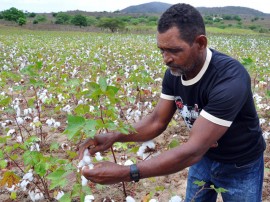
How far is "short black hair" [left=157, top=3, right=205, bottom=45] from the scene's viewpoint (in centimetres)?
177

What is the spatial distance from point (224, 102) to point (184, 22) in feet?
1.49

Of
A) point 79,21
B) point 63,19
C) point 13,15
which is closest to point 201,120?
point 79,21

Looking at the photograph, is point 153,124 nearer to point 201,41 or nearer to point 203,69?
point 203,69

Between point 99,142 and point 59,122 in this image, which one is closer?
point 99,142

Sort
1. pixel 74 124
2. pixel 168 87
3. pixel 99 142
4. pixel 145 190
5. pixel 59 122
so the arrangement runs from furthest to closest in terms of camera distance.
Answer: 1. pixel 59 122
2. pixel 145 190
3. pixel 168 87
4. pixel 99 142
5. pixel 74 124

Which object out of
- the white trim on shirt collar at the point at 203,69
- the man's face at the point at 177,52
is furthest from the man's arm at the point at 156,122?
the man's face at the point at 177,52

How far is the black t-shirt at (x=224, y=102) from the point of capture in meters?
1.73

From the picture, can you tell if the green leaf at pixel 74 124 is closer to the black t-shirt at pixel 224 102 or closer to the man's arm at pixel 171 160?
the man's arm at pixel 171 160

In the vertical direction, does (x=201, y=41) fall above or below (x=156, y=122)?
above

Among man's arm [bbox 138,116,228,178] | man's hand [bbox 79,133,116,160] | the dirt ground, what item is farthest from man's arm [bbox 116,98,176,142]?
the dirt ground

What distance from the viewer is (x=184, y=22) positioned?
69.9 inches

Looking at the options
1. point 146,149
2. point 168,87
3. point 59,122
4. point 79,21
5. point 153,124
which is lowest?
point 59,122

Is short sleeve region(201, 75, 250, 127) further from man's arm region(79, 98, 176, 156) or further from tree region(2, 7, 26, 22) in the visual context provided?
tree region(2, 7, 26, 22)

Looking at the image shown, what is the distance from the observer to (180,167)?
5.78ft
